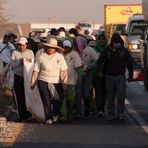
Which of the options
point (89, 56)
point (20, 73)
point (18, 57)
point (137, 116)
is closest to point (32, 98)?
point (20, 73)

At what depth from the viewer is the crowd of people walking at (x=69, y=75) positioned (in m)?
14.1

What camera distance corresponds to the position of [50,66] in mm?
14000

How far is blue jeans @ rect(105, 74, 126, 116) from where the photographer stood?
1466 cm

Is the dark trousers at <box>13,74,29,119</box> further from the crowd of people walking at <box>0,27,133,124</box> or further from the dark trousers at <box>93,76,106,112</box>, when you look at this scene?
the dark trousers at <box>93,76,106,112</box>

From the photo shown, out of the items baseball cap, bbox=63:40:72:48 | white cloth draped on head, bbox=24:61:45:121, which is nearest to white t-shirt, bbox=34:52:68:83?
white cloth draped on head, bbox=24:61:45:121

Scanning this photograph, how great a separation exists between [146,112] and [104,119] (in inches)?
60.4

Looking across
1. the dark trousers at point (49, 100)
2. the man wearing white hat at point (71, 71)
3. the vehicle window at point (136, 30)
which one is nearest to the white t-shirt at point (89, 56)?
the man wearing white hat at point (71, 71)

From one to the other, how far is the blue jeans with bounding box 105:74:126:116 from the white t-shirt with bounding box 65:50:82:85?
0.69m

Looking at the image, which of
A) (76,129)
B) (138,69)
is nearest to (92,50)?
(76,129)

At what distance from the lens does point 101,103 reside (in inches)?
610

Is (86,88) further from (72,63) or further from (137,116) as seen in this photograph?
(137,116)

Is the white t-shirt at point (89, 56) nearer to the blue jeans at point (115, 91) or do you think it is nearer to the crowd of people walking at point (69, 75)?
the crowd of people walking at point (69, 75)

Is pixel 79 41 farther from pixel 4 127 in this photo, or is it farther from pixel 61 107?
pixel 4 127

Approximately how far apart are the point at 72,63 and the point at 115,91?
3.50ft
